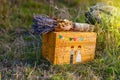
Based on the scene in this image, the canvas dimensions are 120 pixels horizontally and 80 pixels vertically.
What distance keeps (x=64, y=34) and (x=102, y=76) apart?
0.48 m

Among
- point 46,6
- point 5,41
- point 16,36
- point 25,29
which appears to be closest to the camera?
point 5,41

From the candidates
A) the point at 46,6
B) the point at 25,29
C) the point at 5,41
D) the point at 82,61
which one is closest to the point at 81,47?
the point at 82,61

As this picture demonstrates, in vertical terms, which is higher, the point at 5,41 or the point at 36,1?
the point at 36,1

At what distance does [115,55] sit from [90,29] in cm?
33

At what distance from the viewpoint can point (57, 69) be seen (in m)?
3.02

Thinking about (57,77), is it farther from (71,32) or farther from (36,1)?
(36,1)

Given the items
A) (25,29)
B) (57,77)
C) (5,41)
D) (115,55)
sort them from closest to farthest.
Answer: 1. (57,77)
2. (115,55)
3. (5,41)
4. (25,29)

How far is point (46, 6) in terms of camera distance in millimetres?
5609

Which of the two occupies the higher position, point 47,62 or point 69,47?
point 69,47

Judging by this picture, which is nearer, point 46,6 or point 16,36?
point 16,36

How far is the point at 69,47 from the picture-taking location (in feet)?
10.0

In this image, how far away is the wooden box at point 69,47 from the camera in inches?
118

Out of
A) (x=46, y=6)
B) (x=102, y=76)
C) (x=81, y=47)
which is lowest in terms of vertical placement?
(x=102, y=76)

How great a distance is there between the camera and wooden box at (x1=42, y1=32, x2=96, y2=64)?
299cm
